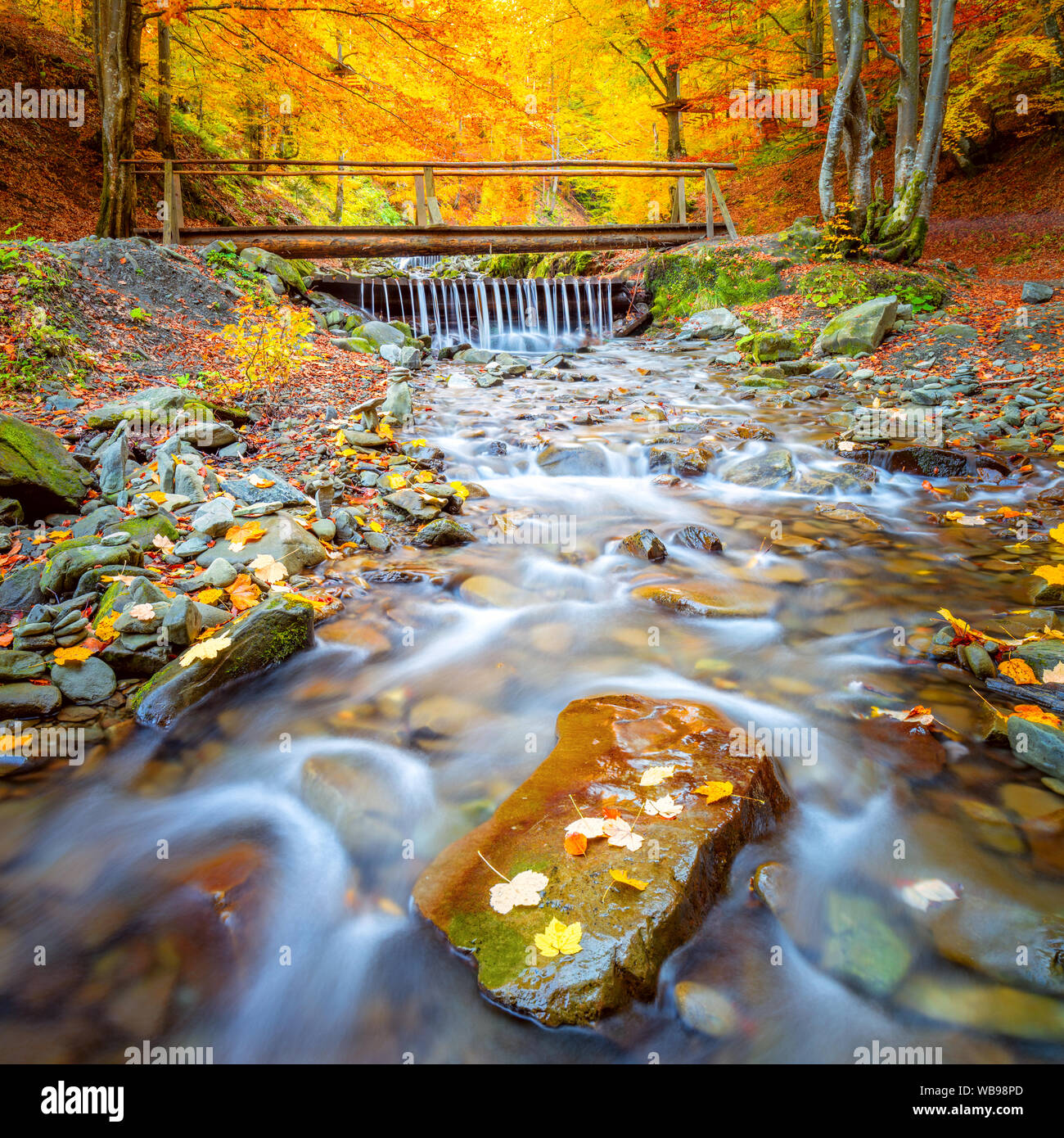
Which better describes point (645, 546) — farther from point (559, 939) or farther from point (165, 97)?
point (165, 97)

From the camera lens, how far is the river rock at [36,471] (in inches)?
159

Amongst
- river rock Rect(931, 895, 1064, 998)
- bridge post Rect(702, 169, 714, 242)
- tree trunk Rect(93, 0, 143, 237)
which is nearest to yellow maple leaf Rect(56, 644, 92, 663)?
river rock Rect(931, 895, 1064, 998)

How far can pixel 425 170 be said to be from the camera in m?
12.2

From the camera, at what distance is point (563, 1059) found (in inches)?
69.7

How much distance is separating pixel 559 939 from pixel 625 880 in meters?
0.27

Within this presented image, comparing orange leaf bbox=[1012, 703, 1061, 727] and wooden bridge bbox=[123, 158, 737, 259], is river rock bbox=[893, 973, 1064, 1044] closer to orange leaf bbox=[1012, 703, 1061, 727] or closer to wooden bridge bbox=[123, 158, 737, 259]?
orange leaf bbox=[1012, 703, 1061, 727]

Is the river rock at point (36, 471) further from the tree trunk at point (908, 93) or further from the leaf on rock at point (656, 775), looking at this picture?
the tree trunk at point (908, 93)

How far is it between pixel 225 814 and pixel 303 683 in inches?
33.0

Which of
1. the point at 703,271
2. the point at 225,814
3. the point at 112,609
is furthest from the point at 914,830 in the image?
the point at 703,271

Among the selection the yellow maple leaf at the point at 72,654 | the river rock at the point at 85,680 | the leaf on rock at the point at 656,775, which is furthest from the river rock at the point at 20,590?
the leaf on rock at the point at 656,775

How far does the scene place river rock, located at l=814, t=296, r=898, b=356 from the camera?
9.76 meters

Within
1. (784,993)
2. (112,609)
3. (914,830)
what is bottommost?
(784,993)

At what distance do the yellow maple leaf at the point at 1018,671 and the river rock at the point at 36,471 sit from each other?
546 cm
